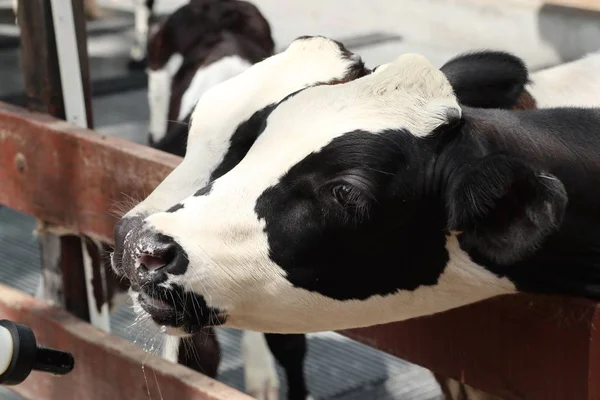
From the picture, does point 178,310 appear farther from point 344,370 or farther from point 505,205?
point 344,370

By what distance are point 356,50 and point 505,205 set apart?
15.2 feet

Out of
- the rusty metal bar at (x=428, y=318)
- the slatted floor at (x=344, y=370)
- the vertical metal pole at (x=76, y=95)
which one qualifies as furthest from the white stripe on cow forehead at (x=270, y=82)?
the slatted floor at (x=344, y=370)

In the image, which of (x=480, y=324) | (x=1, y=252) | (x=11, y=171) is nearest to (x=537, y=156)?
(x=480, y=324)

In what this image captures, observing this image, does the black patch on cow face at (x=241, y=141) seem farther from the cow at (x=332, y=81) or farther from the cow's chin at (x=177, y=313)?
the cow's chin at (x=177, y=313)

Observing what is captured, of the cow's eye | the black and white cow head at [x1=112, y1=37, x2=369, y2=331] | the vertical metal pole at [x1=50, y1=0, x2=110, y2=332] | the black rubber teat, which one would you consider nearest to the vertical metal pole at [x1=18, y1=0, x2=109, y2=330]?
the vertical metal pole at [x1=50, y1=0, x2=110, y2=332]

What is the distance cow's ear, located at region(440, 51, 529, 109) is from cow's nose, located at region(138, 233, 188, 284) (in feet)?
2.27

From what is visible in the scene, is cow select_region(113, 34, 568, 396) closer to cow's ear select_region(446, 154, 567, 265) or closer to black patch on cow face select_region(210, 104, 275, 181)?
black patch on cow face select_region(210, 104, 275, 181)

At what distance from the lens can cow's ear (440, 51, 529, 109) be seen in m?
1.90

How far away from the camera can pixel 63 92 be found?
107 inches

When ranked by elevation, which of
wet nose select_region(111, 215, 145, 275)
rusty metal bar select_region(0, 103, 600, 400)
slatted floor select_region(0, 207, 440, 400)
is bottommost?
slatted floor select_region(0, 207, 440, 400)

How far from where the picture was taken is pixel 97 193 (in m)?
2.43

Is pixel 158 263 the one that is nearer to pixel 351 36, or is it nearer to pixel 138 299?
pixel 138 299

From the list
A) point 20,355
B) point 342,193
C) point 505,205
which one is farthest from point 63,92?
point 505,205

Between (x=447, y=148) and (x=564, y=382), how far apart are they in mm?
442
